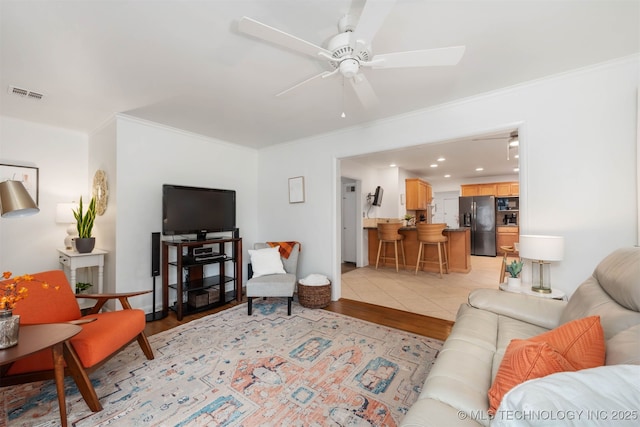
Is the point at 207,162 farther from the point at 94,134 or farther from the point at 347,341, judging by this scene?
the point at 347,341

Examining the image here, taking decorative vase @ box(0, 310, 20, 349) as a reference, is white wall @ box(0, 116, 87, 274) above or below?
above

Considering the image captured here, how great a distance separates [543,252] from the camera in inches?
81.4

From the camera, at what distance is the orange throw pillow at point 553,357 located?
897 millimetres

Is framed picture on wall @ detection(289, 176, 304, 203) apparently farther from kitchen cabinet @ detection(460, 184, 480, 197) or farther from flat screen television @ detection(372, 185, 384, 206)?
kitchen cabinet @ detection(460, 184, 480, 197)

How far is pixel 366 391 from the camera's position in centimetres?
176

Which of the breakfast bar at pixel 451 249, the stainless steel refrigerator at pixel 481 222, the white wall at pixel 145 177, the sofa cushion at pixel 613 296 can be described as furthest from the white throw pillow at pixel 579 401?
the stainless steel refrigerator at pixel 481 222

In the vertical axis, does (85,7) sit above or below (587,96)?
above

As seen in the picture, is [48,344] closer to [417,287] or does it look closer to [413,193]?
[417,287]

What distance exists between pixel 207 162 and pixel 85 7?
96.6 inches

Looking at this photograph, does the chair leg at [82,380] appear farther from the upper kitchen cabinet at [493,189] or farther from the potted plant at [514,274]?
the upper kitchen cabinet at [493,189]

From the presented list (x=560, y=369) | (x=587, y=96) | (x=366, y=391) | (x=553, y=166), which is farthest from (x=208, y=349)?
(x=587, y=96)

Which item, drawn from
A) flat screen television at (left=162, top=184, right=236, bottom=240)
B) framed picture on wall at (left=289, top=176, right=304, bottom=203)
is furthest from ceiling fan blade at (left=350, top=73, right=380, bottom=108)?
flat screen television at (left=162, top=184, right=236, bottom=240)

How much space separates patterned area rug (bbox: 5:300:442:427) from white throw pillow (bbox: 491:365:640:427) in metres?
1.11

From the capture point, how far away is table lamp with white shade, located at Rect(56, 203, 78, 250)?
315 centimetres
